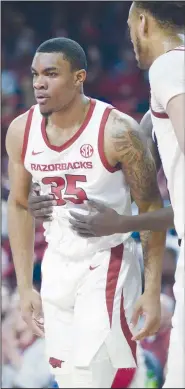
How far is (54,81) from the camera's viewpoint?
103 inches

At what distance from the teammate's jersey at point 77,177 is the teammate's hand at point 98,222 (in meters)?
0.02

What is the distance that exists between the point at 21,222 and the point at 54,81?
486mm

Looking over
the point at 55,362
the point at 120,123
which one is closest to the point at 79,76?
the point at 120,123

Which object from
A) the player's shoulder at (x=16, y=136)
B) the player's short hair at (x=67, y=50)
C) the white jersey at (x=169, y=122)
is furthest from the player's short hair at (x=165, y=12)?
the player's shoulder at (x=16, y=136)

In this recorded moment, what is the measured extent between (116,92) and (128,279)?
917 mm

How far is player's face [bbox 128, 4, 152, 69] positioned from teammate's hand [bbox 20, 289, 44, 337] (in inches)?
33.9

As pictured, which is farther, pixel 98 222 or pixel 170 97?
pixel 98 222

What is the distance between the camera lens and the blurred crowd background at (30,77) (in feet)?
9.88

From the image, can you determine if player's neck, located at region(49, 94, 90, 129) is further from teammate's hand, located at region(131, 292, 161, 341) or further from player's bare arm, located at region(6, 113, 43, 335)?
teammate's hand, located at region(131, 292, 161, 341)

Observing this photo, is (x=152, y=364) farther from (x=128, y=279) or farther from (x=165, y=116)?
(x=165, y=116)

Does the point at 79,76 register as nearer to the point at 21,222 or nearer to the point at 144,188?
the point at 144,188

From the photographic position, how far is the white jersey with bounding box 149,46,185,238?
2074 millimetres

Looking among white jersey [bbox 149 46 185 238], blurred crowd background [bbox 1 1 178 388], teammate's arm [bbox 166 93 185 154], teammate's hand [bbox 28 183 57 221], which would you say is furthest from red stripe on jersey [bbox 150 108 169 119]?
blurred crowd background [bbox 1 1 178 388]

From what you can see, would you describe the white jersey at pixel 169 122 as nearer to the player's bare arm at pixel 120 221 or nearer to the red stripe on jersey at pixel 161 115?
the red stripe on jersey at pixel 161 115
